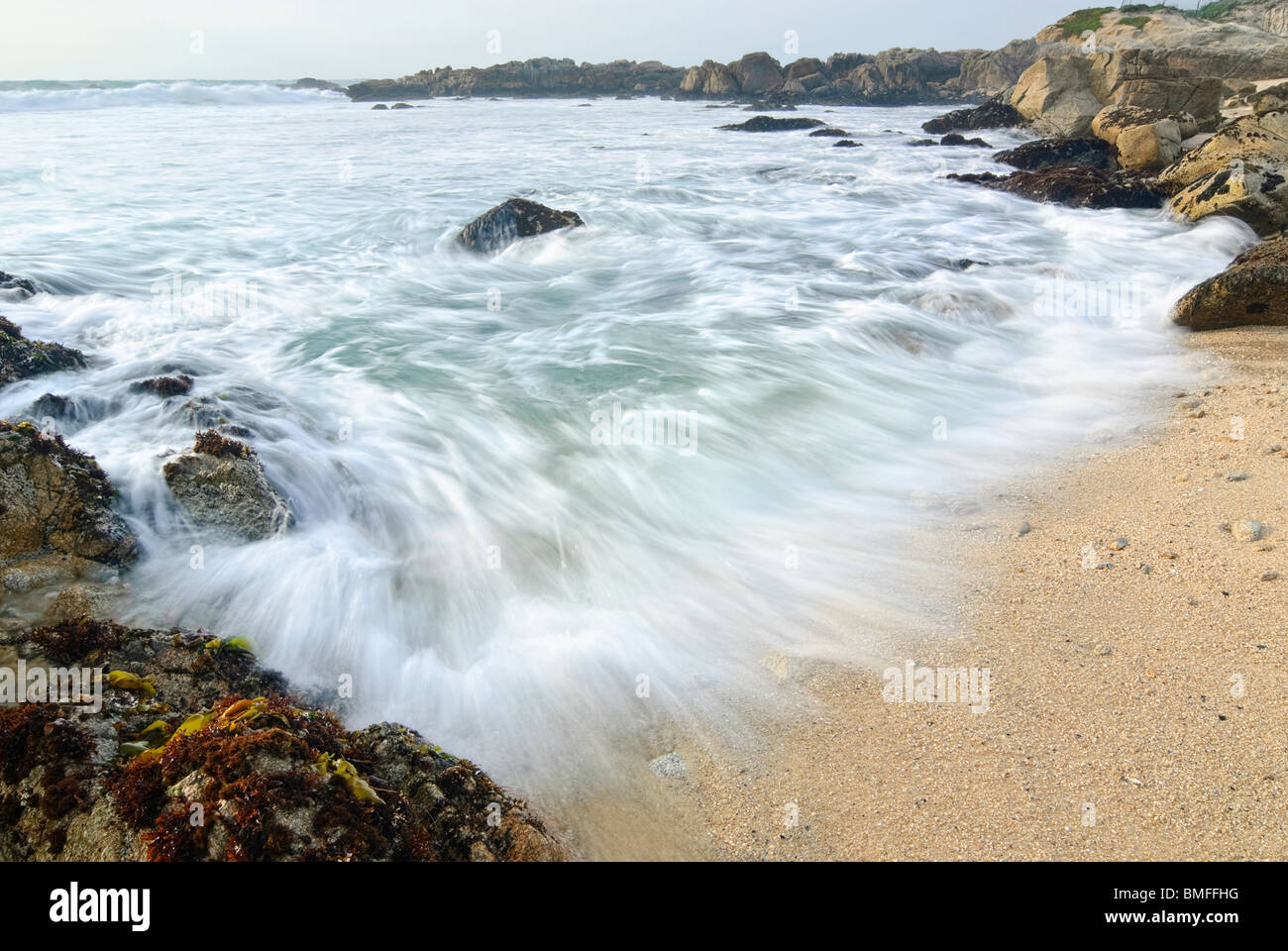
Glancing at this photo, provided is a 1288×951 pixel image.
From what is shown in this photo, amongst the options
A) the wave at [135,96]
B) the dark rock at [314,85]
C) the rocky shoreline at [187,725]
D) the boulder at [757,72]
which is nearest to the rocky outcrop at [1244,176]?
the rocky shoreline at [187,725]

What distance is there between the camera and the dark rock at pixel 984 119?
1017 inches

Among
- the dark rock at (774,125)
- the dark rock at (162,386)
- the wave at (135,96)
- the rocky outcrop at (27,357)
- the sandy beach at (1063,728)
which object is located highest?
the wave at (135,96)

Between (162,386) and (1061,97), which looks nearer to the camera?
(162,386)

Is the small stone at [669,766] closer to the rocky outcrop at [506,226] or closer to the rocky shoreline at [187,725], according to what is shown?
the rocky shoreline at [187,725]

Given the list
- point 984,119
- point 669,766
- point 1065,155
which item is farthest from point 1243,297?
point 984,119

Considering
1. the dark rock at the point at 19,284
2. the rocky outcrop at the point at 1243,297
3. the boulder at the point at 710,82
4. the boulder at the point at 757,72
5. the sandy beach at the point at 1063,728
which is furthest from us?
the boulder at the point at 710,82

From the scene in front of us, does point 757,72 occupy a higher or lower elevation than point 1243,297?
higher

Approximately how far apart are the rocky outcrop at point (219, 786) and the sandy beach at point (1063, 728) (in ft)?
2.43

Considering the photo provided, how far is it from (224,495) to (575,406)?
2.98m

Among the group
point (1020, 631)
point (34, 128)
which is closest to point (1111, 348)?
point (1020, 631)

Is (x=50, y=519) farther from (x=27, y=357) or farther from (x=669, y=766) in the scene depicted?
(x=27, y=357)

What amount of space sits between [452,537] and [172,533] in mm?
1499

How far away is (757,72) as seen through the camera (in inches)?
2282
